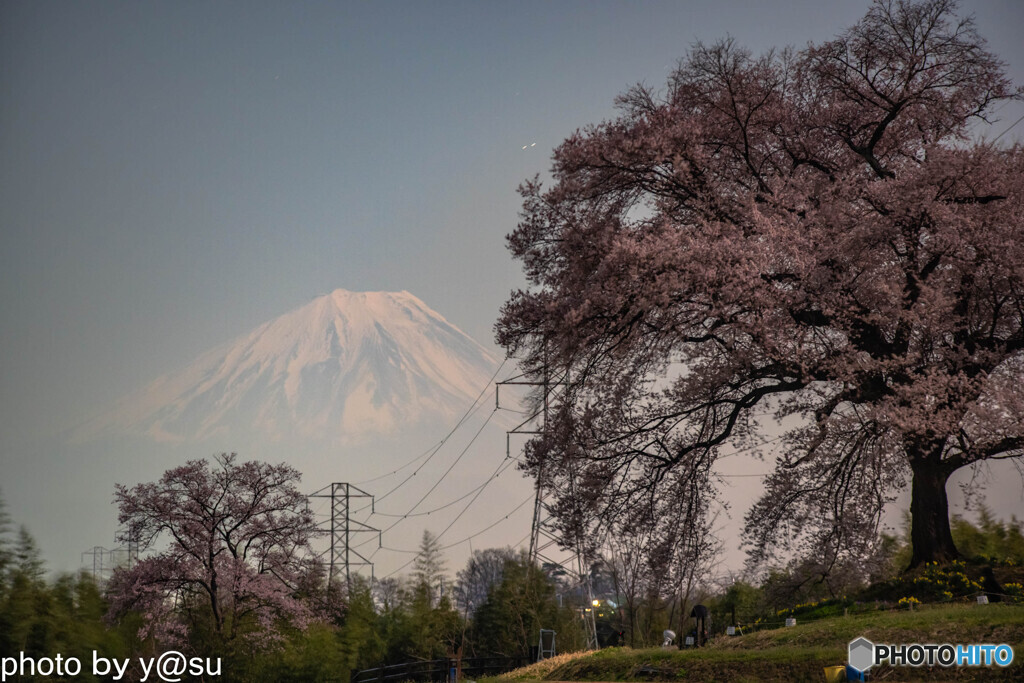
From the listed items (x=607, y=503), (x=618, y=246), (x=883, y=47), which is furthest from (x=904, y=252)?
(x=607, y=503)

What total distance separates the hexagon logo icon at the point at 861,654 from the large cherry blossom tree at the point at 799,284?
280 cm

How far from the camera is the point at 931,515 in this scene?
12.9 m

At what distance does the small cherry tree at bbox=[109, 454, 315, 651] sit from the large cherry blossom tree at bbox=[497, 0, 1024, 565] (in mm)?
13608

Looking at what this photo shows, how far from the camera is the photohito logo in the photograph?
8.14m

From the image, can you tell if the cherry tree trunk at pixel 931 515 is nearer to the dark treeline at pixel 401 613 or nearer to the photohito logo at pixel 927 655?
the dark treeline at pixel 401 613

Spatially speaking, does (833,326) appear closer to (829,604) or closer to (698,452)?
(698,452)

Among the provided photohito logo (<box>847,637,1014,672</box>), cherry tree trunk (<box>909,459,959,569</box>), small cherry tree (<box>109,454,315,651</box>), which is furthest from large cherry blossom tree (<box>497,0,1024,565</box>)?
small cherry tree (<box>109,454,315,651</box>)

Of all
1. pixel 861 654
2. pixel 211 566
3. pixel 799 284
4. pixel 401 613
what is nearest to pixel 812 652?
pixel 861 654

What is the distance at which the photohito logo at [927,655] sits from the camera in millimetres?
8141

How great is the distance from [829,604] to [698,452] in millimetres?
3518

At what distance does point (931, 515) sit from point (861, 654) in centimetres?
509

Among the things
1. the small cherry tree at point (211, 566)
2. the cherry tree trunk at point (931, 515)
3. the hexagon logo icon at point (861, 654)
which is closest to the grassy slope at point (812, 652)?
the hexagon logo icon at point (861, 654)

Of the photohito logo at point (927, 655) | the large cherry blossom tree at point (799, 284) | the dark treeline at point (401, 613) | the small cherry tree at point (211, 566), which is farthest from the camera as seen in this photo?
the small cherry tree at point (211, 566)

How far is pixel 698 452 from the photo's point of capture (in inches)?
505
